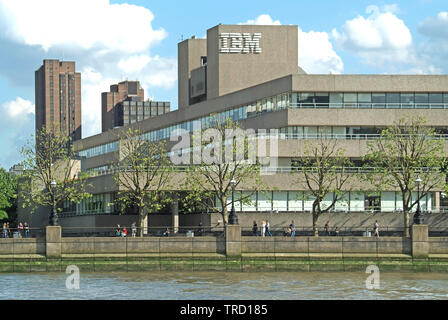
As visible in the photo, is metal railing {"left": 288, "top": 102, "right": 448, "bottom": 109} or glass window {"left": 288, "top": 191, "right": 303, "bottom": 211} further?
metal railing {"left": 288, "top": 102, "right": 448, "bottom": 109}

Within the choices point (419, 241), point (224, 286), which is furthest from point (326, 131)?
point (224, 286)

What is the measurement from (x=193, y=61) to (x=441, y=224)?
42260 mm

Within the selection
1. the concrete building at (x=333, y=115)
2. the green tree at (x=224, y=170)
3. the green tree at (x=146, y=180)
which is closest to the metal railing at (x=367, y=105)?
the concrete building at (x=333, y=115)

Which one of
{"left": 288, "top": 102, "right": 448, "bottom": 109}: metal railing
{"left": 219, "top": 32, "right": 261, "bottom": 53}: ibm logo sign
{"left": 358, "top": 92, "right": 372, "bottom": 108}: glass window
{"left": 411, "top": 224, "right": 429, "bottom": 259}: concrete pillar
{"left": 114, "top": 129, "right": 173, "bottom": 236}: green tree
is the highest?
{"left": 219, "top": 32, "right": 261, "bottom": 53}: ibm logo sign

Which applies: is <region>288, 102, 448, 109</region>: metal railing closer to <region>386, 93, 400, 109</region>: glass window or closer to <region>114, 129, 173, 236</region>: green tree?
<region>386, 93, 400, 109</region>: glass window

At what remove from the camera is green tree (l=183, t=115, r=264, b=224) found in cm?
7131

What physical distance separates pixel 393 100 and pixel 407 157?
13.1 m

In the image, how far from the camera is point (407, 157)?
69.8 m

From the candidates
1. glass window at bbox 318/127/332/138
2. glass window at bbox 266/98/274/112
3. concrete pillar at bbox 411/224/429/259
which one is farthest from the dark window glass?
concrete pillar at bbox 411/224/429/259

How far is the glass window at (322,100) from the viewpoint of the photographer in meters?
81.8

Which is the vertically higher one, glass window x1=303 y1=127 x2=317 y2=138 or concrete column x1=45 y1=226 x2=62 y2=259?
glass window x1=303 y1=127 x2=317 y2=138

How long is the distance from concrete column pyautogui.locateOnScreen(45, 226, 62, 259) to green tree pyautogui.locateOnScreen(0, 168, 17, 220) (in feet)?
193

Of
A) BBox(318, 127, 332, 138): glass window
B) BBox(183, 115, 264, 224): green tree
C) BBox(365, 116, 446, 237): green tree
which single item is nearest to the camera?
BBox(365, 116, 446, 237): green tree

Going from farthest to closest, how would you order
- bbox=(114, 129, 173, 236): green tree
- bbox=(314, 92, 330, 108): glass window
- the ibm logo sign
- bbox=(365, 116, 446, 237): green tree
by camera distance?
1. the ibm logo sign
2. bbox=(314, 92, 330, 108): glass window
3. bbox=(114, 129, 173, 236): green tree
4. bbox=(365, 116, 446, 237): green tree
